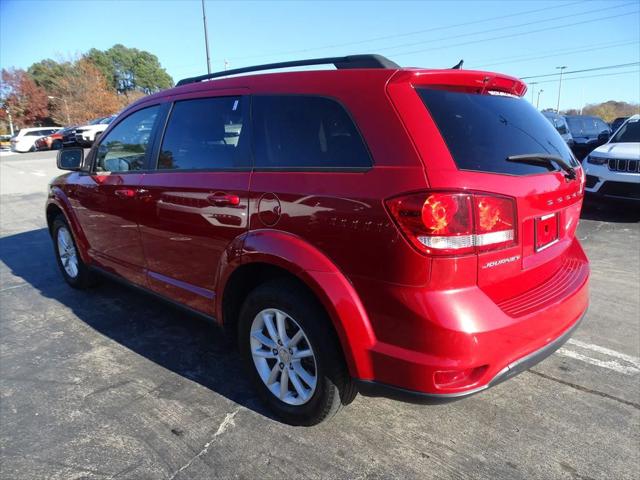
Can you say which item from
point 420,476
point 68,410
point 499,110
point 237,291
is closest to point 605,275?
point 499,110

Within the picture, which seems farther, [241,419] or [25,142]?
[25,142]

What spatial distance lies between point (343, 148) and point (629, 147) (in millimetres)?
7532

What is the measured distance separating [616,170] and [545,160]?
6377mm

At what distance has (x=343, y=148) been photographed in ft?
7.13

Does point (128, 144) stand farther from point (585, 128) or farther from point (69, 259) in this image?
point (585, 128)

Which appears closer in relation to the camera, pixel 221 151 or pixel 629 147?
pixel 221 151

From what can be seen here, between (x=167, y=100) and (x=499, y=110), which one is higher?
(x=167, y=100)

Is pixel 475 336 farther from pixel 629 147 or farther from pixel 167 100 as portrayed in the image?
pixel 629 147

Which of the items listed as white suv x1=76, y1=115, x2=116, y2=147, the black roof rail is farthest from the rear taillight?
white suv x1=76, y1=115, x2=116, y2=147

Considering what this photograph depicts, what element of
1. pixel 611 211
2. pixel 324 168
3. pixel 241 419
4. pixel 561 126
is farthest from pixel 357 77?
pixel 561 126

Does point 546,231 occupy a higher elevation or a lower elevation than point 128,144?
lower

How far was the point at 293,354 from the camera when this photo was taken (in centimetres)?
244

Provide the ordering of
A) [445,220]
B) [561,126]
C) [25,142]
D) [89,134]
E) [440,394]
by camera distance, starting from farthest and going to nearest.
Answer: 1. [25,142]
2. [89,134]
3. [561,126]
4. [440,394]
5. [445,220]

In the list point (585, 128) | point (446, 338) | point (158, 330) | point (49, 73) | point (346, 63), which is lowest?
point (158, 330)
